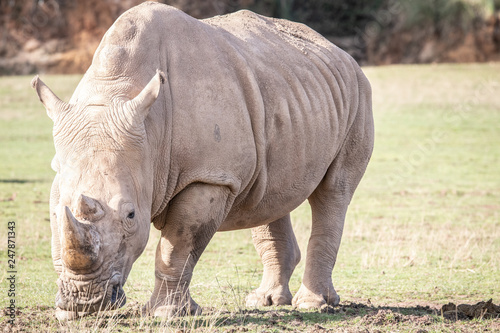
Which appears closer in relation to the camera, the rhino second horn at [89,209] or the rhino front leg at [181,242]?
the rhino second horn at [89,209]

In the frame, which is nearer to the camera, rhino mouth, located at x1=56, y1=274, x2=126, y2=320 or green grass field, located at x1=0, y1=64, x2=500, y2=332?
rhino mouth, located at x1=56, y1=274, x2=126, y2=320

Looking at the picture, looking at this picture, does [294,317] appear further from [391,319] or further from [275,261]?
[275,261]

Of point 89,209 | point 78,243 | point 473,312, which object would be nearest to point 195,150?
point 89,209

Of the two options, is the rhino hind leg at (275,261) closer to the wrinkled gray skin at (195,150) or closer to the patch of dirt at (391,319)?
the wrinkled gray skin at (195,150)

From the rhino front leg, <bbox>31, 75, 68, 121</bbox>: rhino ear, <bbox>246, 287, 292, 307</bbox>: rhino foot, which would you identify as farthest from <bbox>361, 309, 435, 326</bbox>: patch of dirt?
<bbox>31, 75, 68, 121</bbox>: rhino ear

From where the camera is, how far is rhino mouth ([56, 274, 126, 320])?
517cm

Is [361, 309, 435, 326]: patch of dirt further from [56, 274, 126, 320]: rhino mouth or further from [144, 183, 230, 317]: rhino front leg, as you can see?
[56, 274, 126, 320]: rhino mouth

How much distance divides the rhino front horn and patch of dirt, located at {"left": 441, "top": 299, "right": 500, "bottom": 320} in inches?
118

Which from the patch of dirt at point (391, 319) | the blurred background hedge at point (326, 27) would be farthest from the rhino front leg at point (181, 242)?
the blurred background hedge at point (326, 27)

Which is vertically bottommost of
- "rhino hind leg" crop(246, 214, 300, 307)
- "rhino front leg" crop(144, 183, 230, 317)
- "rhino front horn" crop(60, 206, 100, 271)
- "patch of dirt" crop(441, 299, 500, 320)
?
"rhino hind leg" crop(246, 214, 300, 307)

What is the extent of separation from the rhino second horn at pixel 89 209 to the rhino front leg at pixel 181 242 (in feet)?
3.01

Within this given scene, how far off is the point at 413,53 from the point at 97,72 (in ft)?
94.5

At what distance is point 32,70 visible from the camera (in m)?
30.9

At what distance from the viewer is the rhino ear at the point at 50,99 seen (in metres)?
5.59
